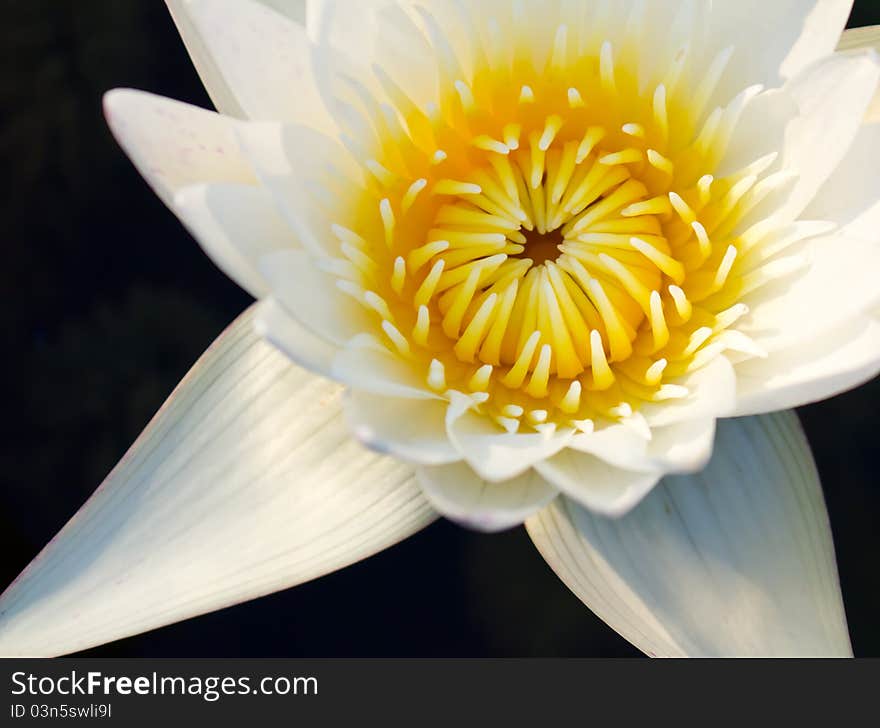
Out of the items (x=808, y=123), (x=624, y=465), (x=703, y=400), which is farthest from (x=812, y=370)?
(x=808, y=123)

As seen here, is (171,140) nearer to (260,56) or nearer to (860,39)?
A: (260,56)

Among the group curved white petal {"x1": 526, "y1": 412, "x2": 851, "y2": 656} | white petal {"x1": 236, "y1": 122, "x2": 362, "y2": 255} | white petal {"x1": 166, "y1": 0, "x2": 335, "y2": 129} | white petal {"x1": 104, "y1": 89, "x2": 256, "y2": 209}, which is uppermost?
white petal {"x1": 166, "y1": 0, "x2": 335, "y2": 129}

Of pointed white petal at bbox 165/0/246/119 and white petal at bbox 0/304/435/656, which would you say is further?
pointed white petal at bbox 165/0/246/119

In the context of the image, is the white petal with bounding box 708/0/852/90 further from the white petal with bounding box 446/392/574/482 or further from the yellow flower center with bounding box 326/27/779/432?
the white petal with bounding box 446/392/574/482

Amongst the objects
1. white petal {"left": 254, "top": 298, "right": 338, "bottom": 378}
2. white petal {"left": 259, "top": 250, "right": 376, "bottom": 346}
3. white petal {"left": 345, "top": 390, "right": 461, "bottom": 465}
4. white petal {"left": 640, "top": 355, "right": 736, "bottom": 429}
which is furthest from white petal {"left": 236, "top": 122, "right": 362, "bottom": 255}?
white petal {"left": 640, "top": 355, "right": 736, "bottom": 429}

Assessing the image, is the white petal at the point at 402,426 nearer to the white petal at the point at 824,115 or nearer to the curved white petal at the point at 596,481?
the curved white petal at the point at 596,481
